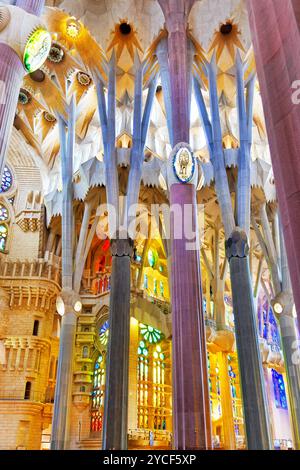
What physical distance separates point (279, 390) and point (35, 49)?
2981 centimetres

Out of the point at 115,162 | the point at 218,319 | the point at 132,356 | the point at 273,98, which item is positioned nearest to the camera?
the point at 273,98

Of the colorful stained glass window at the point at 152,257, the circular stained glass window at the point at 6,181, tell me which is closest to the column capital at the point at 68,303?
the circular stained glass window at the point at 6,181

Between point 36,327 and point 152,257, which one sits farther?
point 152,257

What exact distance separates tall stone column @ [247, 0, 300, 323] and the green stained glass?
4.81m

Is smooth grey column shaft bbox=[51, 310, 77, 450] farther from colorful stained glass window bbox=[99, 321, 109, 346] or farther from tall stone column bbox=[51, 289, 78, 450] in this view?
colorful stained glass window bbox=[99, 321, 109, 346]

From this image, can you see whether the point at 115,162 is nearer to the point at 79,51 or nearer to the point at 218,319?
the point at 79,51

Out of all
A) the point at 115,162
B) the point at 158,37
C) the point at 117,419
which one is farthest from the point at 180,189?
the point at 158,37

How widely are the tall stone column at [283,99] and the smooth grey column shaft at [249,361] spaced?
33.4 ft

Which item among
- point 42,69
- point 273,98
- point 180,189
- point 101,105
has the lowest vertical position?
point 273,98

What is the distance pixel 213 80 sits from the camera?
57.4ft

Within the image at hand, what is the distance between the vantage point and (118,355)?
13977mm

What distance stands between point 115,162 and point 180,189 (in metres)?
6.19

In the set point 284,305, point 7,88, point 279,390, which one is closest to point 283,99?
point 7,88

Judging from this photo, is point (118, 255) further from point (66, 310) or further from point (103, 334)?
point (103, 334)
